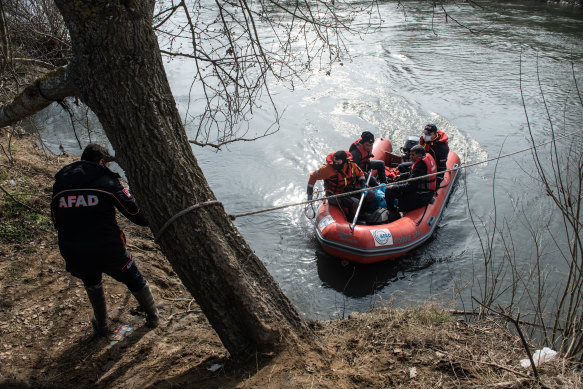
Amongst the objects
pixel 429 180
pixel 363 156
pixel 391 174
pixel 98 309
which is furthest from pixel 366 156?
pixel 98 309

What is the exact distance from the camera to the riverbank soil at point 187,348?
274 centimetres

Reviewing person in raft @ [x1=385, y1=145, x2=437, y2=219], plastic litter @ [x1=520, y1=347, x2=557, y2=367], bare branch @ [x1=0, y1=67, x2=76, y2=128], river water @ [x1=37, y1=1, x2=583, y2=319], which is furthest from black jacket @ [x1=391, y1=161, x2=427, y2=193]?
bare branch @ [x1=0, y1=67, x2=76, y2=128]

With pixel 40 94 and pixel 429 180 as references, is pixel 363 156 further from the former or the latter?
pixel 40 94

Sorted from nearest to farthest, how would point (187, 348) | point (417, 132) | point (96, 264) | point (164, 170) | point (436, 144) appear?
1. point (164, 170)
2. point (96, 264)
3. point (187, 348)
4. point (436, 144)
5. point (417, 132)

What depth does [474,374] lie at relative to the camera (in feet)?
9.23

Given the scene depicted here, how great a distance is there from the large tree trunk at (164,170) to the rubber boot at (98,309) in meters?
1.05

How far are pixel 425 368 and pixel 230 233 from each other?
160cm

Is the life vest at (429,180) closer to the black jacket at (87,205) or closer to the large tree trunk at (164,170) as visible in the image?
the large tree trunk at (164,170)

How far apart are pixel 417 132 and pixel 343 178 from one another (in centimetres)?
563

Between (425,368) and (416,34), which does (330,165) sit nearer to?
(425,368)

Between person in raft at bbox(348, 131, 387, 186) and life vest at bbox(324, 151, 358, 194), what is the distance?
1.84 ft

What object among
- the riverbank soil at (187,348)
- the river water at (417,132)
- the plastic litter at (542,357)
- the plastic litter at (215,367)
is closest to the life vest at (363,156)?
the river water at (417,132)

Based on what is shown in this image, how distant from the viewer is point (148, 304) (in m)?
3.62

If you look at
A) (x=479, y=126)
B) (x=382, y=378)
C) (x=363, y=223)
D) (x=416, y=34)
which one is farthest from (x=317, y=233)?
(x=416, y=34)
